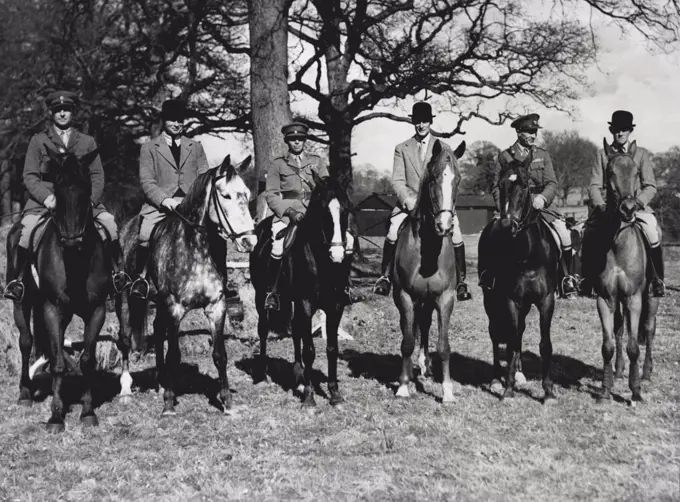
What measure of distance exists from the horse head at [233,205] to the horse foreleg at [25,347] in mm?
2714

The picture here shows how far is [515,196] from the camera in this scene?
7.23m

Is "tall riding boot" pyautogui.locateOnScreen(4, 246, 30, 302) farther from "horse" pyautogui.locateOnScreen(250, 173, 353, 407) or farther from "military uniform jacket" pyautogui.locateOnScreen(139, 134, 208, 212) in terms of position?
"horse" pyautogui.locateOnScreen(250, 173, 353, 407)

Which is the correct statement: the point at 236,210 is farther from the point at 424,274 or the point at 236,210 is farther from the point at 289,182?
the point at 424,274

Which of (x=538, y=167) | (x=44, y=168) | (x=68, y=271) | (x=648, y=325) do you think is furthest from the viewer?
(x=648, y=325)

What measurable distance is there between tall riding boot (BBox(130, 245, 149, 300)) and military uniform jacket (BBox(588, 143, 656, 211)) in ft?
17.3

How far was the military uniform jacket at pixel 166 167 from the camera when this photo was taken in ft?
25.8

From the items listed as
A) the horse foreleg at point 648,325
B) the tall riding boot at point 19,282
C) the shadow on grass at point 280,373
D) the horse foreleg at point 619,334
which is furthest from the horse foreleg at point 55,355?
the horse foreleg at point 648,325

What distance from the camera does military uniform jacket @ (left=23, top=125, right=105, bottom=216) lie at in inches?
269

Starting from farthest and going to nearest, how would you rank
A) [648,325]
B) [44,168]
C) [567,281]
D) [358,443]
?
1. [648,325]
2. [567,281]
3. [44,168]
4. [358,443]

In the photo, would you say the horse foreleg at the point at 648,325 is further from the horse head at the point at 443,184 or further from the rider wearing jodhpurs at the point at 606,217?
the horse head at the point at 443,184

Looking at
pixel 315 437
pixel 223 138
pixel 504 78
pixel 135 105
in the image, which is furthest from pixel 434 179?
pixel 223 138

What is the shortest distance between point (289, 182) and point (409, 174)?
1.57 meters

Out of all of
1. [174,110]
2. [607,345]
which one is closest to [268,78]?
[174,110]

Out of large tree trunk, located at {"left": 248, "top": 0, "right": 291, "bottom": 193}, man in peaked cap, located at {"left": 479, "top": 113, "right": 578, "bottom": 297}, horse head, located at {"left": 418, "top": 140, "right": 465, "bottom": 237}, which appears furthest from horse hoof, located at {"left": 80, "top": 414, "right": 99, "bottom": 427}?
large tree trunk, located at {"left": 248, "top": 0, "right": 291, "bottom": 193}
